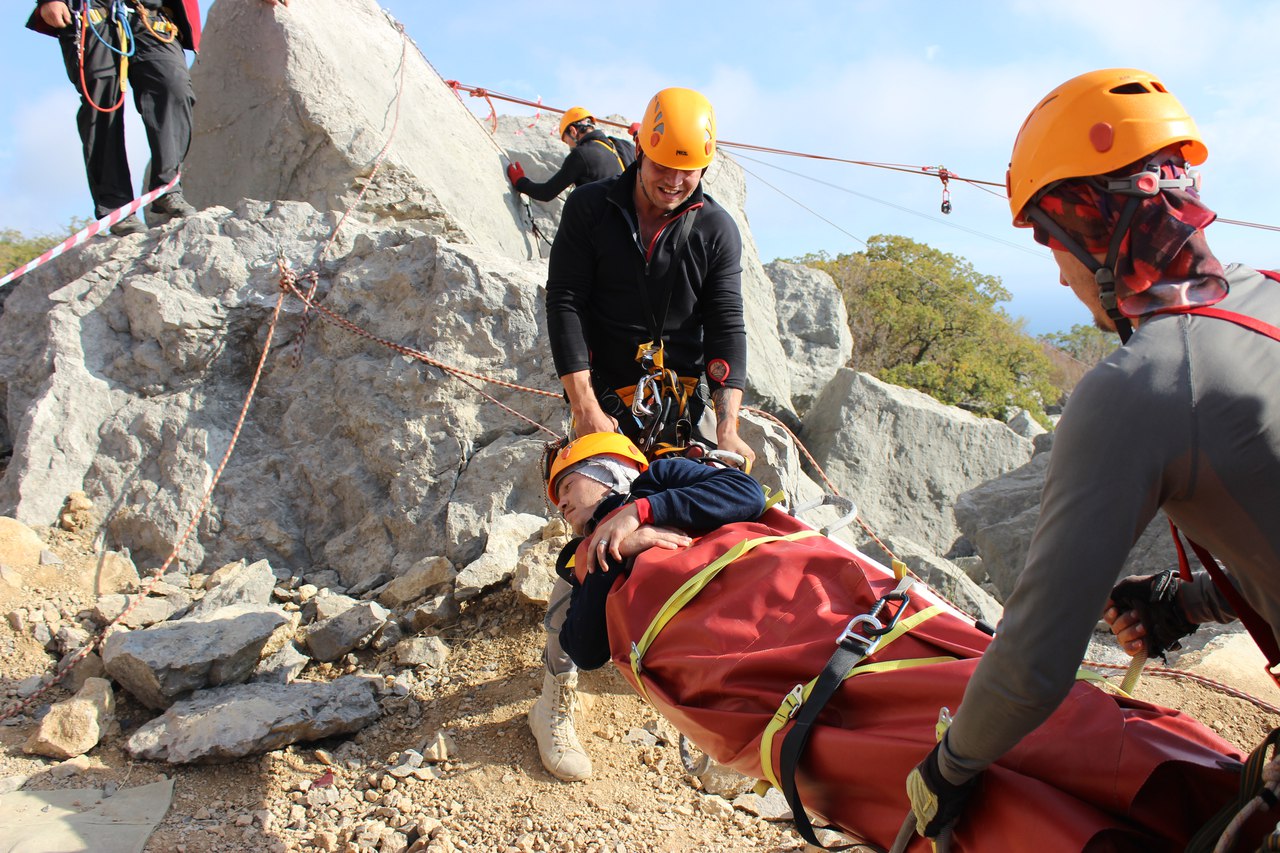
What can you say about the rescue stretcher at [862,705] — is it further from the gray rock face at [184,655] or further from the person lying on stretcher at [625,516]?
the gray rock face at [184,655]

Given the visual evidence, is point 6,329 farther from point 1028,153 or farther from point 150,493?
point 1028,153

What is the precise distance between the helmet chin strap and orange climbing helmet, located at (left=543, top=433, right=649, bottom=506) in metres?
1.84

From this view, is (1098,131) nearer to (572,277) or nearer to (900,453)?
(572,277)

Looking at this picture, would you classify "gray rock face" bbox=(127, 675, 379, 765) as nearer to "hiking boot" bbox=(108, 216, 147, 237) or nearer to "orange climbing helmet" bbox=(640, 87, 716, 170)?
"orange climbing helmet" bbox=(640, 87, 716, 170)

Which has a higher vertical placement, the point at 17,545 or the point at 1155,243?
the point at 1155,243

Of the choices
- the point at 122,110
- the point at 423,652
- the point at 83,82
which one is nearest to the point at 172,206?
the point at 122,110

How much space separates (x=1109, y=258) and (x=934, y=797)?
100 centimetres

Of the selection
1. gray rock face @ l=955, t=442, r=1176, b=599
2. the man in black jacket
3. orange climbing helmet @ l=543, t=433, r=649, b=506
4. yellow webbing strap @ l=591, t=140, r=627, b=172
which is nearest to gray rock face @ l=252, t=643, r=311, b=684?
orange climbing helmet @ l=543, t=433, r=649, b=506

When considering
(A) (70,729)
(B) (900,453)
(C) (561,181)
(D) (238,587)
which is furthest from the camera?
(B) (900,453)

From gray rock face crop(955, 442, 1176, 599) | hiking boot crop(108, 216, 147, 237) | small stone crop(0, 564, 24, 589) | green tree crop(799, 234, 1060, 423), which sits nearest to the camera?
small stone crop(0, 564, 24, 589)

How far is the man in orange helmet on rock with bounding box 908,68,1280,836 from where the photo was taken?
1.28 meters

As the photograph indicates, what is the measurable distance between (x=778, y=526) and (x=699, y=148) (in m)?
1.66

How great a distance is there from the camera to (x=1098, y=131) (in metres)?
1.56

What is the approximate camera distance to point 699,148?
360cm
